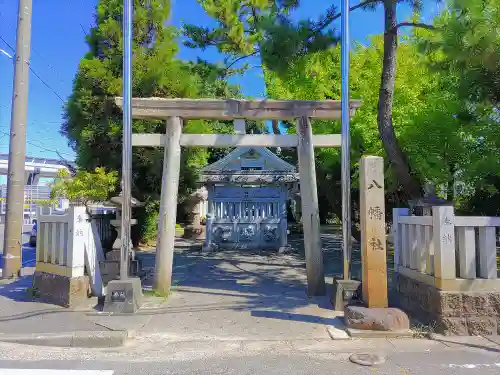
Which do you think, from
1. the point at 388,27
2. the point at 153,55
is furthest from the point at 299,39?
the point at 153,55

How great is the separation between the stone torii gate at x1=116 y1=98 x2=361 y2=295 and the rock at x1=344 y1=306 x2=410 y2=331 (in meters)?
2.10

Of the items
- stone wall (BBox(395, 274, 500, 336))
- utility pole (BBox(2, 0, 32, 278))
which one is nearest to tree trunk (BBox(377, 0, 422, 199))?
stone wall (BBox(395, 274, 500, 336))

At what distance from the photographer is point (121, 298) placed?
23.6 feet

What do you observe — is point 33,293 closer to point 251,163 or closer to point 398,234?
point 398,234

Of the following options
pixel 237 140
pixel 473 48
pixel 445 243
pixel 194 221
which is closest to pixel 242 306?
pixel 237 140

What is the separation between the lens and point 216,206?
16.2m

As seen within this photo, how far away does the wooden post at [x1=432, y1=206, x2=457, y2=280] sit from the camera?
601 cm

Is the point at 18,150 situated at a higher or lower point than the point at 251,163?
lower

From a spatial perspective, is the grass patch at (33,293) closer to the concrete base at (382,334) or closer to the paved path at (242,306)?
the paved path at (242,306)

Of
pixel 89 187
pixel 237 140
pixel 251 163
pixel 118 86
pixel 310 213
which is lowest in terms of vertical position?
pixel 310 213

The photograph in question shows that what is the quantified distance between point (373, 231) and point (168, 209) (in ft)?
12.7

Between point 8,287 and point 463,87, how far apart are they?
9505 mm

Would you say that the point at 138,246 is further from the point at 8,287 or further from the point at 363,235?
the point at 363,235

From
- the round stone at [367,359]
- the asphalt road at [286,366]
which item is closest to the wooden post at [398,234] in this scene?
the asphalt road at [286,366]
